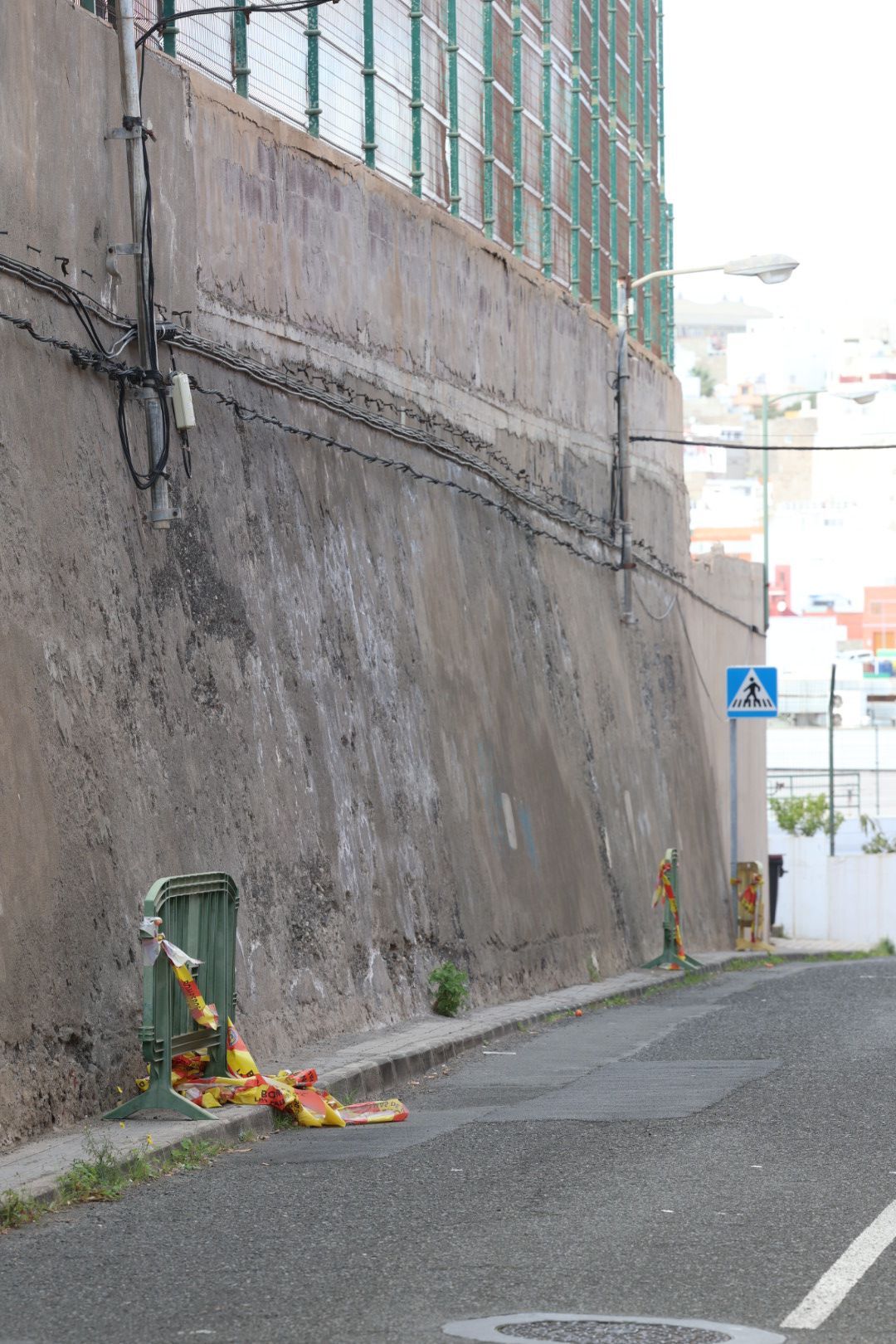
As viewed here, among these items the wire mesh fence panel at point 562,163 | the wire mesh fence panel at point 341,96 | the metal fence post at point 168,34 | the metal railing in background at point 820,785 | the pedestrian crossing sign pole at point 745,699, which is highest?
the wire mesh fence panel at point 562,163

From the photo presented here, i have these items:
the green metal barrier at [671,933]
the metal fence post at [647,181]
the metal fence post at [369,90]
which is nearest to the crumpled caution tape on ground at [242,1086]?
the metal fence post at [369,90]

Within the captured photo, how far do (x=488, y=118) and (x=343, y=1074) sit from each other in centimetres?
1225

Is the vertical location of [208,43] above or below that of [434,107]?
below

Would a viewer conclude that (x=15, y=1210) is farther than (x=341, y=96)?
No

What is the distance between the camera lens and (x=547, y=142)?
72.6ft

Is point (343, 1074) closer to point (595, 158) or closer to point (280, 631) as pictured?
point (280, 631)

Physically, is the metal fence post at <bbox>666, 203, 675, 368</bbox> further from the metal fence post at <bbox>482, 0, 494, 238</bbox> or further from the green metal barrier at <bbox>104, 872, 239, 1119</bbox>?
the green metal barrier at <bbox>104, 872, 239, 1119</bbox>

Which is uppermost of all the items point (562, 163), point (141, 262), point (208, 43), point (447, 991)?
point (562, 163)

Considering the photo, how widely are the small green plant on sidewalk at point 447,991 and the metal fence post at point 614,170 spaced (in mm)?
12438

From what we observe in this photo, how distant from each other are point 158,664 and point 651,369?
55.5ft

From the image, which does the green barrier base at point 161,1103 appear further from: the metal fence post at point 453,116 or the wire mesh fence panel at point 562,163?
the wire mesh fence panel at point 562,163

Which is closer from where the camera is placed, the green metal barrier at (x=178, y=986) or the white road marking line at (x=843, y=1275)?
the white road marking line at (x=843, y=1275)

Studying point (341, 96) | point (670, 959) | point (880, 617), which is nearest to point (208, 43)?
point (341, 96)

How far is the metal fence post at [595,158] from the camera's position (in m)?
24.0
